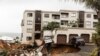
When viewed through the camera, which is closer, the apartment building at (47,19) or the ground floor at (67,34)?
the ground floor at (67,34)

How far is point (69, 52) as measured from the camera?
3036cm

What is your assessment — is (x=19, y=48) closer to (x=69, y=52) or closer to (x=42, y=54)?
(x=42, y=54)

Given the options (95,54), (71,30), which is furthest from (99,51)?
(71,30)

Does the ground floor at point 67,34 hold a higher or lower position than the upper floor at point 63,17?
lower

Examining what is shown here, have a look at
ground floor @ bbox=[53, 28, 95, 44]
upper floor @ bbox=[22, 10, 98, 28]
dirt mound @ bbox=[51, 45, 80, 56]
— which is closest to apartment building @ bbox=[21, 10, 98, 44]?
upper floor @ bbox=[22, 10, 98, 28]

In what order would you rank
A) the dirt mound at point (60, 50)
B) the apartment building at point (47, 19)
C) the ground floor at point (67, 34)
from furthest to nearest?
the apartment building at point (47, 19) < the ground floor at point (67, 34) < the dirt mound at point (60, 50)

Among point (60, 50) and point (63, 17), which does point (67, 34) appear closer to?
point (63, 17)

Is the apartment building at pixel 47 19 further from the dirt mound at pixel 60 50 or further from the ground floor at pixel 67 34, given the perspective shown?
the dirt mound at pixel 60 50

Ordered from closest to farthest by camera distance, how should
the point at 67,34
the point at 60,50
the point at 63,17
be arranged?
1. the point at 60,50
2. the point at 67,34
3. the point at 63,17

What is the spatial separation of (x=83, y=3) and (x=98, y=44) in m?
2.07

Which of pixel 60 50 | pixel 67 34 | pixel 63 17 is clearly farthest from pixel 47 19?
pixel 60 50

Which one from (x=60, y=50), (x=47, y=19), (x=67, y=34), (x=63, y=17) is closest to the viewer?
(x=60, y=50)

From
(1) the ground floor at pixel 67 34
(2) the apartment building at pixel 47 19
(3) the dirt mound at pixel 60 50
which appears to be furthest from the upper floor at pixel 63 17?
(3) the dirt mound at pixel 60 50

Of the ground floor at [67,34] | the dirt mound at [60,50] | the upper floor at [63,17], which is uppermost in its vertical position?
the upper floor at [63,17]
